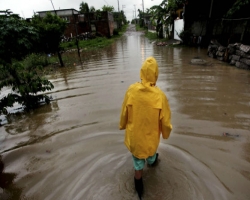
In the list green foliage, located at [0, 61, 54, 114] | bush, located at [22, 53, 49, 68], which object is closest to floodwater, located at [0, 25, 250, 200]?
green foliage, located at [0, 61, 54, 114]

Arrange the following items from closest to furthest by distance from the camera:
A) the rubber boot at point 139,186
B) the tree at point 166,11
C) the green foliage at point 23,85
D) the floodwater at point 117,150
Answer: the rubber boot at point 139,186 → the floodwater at point 117,150 → the green foliage at point 23,85 → the tree at point 166,11

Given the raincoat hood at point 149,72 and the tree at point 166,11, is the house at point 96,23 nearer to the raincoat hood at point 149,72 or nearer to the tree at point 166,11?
the tree at point 166,11

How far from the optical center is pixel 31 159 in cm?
331

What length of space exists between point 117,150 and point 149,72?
74.8 inches

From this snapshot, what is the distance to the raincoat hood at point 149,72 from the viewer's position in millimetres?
1912

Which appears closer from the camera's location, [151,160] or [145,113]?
[145,113]

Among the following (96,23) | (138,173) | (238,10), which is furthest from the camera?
(96,23)

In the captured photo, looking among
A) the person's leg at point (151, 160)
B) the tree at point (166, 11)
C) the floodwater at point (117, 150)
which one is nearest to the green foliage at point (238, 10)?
the floodwater at point (117, 150)

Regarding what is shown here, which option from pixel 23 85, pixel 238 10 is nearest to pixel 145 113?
pixel 23 85

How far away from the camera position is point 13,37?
13.0 ft

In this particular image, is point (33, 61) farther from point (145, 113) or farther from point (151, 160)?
point (145, 113)

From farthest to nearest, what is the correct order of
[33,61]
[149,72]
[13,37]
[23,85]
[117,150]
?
1. [33,61]
2. [23,85]
3. [13,37]
4. [117,150]
5. [149,72]

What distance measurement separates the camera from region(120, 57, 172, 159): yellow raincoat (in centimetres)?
195

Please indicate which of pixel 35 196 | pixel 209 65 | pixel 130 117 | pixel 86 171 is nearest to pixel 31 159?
pixel 35 196
